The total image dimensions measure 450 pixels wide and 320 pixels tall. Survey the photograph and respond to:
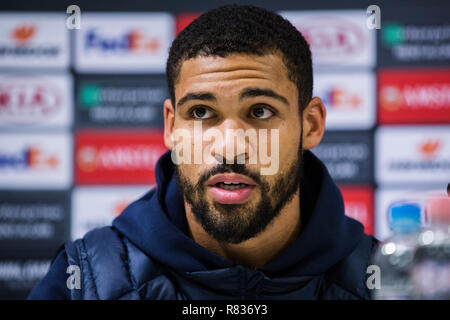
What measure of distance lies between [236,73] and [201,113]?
0.10 m

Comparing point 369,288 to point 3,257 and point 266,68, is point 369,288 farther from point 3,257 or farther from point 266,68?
point 3,257

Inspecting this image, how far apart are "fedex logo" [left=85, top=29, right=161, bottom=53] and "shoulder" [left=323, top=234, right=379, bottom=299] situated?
156 centimetres

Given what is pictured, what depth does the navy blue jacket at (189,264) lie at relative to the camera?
2.71ft

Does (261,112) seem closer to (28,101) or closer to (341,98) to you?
(341,98)

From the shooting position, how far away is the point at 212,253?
2.73ft

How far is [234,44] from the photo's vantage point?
798mm

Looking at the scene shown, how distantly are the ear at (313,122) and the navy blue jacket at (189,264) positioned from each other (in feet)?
0.31

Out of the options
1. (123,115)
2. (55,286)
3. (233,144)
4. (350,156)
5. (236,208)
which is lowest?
(55,286)

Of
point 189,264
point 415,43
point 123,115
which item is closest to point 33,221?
point 123,115

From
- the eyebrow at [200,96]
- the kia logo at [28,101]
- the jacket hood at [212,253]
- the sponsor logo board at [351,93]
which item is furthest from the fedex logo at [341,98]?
the eyebrow at [200,96]

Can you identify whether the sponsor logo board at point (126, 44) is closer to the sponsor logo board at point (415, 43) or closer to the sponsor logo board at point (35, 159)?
the sponsor logo board at point (35, 159)

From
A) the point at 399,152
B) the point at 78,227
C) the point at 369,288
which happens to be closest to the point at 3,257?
the point at 78,227

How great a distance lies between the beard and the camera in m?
0.79

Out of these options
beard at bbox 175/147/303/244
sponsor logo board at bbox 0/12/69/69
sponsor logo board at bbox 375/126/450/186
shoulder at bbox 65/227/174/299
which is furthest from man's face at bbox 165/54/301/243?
sponsor logo board at bbox 0/12/69/69
